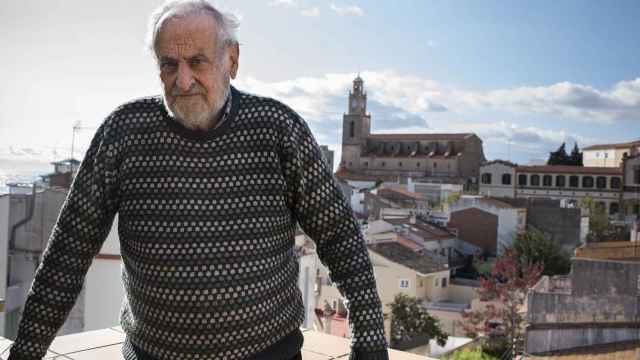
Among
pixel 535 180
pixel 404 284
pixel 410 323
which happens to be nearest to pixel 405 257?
pixel 404 284

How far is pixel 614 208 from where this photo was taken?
114 feet

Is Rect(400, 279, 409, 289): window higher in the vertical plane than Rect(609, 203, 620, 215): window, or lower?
lower

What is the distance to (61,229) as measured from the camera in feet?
3.98

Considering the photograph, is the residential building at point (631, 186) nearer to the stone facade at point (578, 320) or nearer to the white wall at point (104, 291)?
the stone facade at point (578, 320)

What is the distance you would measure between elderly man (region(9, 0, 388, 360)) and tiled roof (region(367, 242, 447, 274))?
651 inches

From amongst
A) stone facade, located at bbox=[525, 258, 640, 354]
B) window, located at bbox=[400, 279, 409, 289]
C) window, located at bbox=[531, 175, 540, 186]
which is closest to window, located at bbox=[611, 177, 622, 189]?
window, located at bbox=[531, 175, 540, 186]

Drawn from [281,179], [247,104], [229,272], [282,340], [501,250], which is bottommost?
[501,250]

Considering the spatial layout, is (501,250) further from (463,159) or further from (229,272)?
(229,272)

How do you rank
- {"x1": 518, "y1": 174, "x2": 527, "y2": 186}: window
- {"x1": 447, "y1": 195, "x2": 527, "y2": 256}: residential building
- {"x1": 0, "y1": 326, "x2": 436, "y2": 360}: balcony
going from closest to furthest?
{"x1": 0, "y1": 326, "x2": 436, "y2": 360}: balcony < {"x1": 447, "y1": 195, "x2": 527, "y2": 256}: residential building < {"x1": 518, "y1": 174, "x2": 527, "y2": 186}: window

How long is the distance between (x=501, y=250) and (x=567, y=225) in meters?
3.03

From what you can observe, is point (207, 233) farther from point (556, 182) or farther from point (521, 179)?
point (521, 179)

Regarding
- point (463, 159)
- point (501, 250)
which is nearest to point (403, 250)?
point (501, 250)

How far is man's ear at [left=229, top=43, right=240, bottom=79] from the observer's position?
120 centimetres

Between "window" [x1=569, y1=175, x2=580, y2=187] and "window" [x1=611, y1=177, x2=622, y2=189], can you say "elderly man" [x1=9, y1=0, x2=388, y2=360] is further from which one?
"window" [x1=569, y1=175, x2=580, y2=187]
